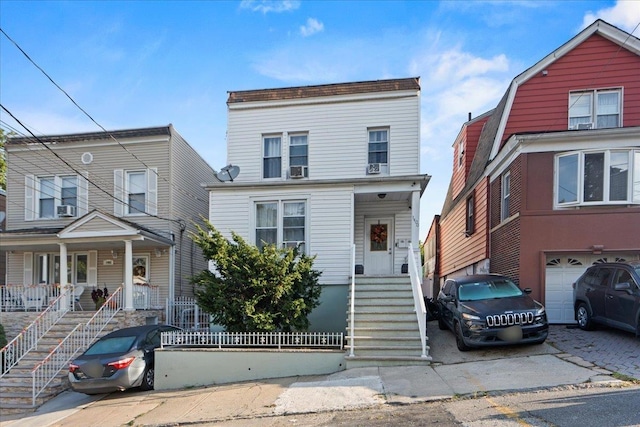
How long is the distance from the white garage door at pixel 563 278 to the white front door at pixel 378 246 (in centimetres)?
455

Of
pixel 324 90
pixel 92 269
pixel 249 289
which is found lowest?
pixel 92 269

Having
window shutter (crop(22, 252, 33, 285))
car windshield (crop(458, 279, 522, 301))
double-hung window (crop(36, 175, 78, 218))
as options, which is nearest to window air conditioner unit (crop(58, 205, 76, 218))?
double-hung window (crop(36, 175, 78, 218))

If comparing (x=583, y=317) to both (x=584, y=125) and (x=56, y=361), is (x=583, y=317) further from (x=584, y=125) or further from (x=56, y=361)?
(x=56, y=361)

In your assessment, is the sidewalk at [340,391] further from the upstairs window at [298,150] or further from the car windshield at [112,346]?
the upstairs window at [298,150]

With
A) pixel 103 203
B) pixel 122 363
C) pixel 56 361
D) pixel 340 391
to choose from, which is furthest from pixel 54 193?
pixel 340 391

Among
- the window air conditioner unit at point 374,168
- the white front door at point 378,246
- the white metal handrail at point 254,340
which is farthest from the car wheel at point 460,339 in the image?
the window air conditioner unit at point 374,168

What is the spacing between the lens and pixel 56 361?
10.6 m

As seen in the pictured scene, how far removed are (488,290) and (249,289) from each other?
17.8ft

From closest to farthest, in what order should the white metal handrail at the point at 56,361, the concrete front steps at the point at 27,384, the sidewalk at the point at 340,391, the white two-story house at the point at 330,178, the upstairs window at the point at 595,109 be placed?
the sidewalk at the point at 340,391 → the concrete front steps at the point at 27,384 → the white metal handrail at the point at 56,361 → the white two-story house at the point at 330,178 → the upstairs window at the point at 595,109

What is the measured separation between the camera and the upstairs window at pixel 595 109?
511 inches

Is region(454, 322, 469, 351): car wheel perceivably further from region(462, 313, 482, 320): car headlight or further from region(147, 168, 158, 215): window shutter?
region(147, 168, 158, 215): window shutter

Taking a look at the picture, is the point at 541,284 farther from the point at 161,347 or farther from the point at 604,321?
the point at 161,347

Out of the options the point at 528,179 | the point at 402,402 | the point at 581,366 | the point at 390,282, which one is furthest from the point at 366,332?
the point at 528,179

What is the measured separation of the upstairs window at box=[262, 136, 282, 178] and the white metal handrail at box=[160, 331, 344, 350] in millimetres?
5754
